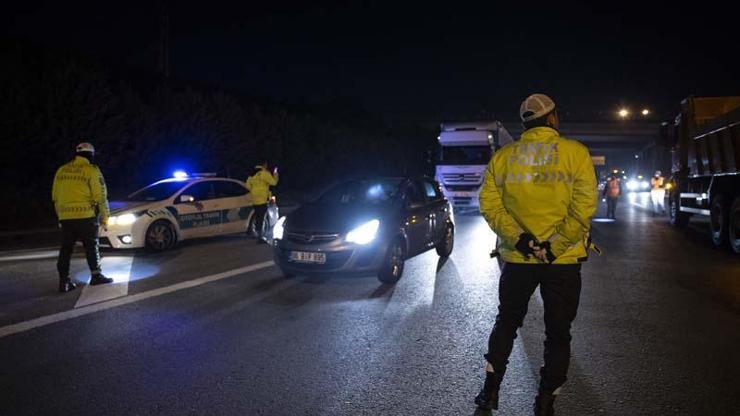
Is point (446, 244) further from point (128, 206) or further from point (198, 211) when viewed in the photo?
point (128, 206)

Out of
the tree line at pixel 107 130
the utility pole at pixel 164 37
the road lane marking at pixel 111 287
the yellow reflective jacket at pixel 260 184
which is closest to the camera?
the road lane marking at pixel 111 287

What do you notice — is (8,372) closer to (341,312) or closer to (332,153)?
(341,312)

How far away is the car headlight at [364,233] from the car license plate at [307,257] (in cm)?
40

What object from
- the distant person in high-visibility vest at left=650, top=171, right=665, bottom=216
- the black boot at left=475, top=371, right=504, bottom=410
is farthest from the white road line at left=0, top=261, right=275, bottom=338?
the distant person in high-visibility vest at left=650, top=171, right=665, bottom=216

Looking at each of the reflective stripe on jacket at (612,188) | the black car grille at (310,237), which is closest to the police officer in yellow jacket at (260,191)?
the black car grille at (310,237)

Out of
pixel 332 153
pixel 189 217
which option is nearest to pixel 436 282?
pixel 189 217

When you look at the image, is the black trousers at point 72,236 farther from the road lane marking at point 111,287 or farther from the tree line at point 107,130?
the tree line at point 107,130

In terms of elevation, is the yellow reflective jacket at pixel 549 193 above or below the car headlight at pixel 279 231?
above

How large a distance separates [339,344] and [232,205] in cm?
792

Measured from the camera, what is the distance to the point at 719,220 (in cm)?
1120

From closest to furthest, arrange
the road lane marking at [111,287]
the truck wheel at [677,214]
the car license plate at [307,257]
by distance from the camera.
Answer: the road lane marking at [111,287]
the car license plate at [307,257]
the truck wheel at [677,214]

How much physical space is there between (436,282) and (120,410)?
4741mm

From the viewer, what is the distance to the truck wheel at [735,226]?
10.3m

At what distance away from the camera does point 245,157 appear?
1070 inches
